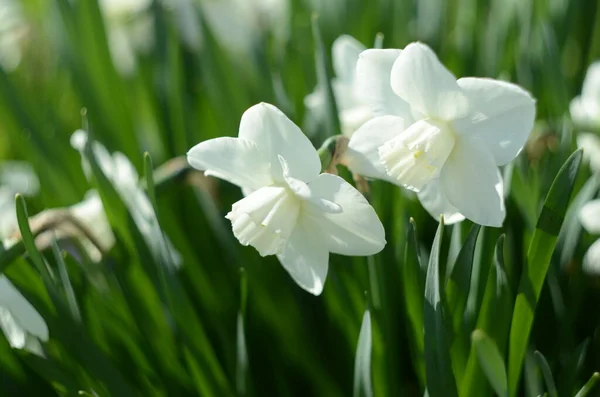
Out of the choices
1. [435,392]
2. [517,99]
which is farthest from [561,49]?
[435,392]

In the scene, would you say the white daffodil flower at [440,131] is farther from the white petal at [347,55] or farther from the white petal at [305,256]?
the white petal at [347,55]

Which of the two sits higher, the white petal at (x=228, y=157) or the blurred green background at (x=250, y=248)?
the white petal at (x=228, y=157)

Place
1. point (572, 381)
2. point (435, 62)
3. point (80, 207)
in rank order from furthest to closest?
point (80, 207), point (572, 381), point (435, 62)

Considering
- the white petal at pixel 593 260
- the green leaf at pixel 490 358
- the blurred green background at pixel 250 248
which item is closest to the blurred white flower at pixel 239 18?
the blurred green background at pixel 250 248

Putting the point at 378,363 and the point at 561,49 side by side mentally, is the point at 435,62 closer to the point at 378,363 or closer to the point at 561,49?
the point at 378,363

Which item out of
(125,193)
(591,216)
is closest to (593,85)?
(591,216)

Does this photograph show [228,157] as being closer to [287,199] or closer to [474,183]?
[287,199]
